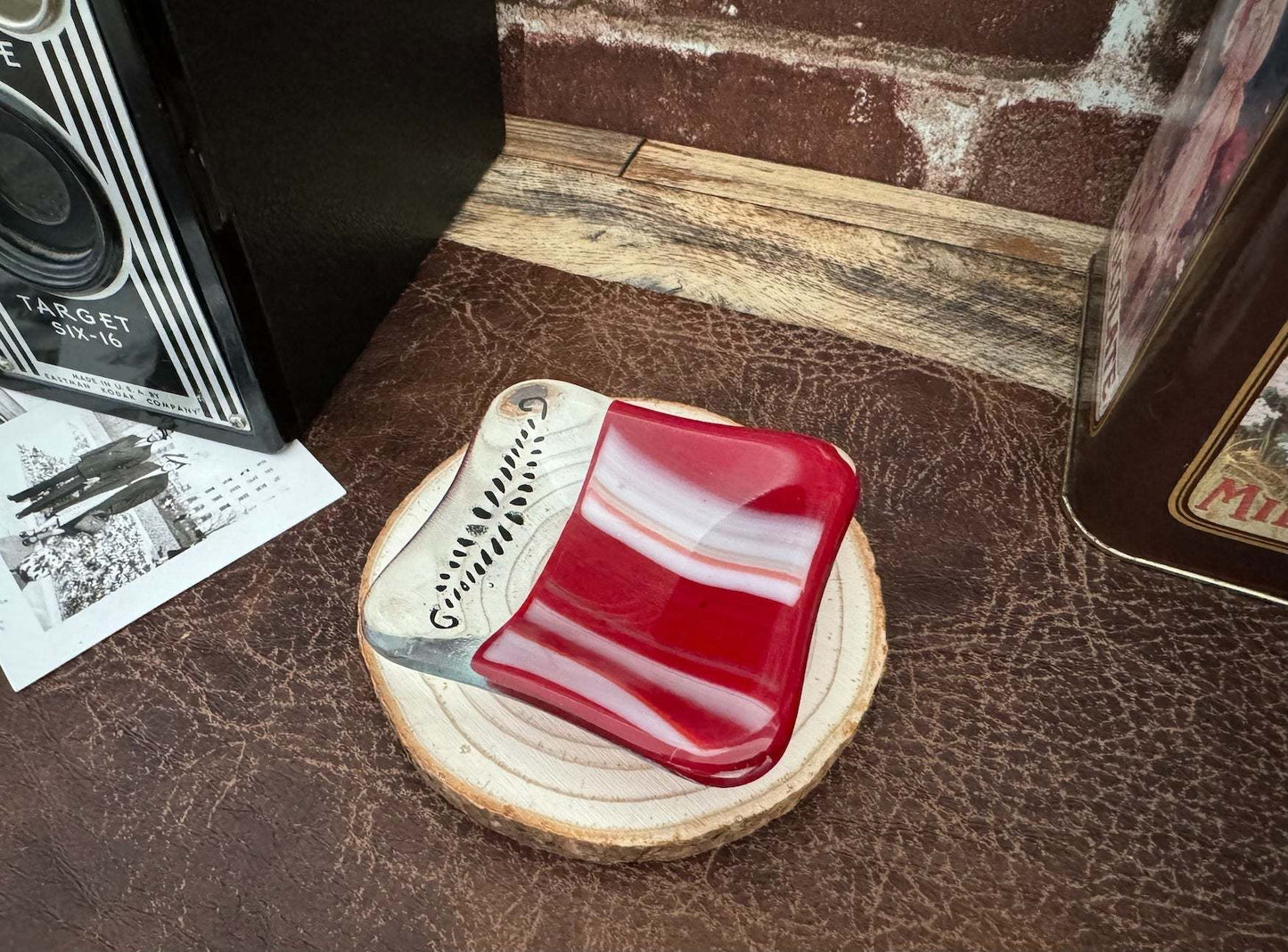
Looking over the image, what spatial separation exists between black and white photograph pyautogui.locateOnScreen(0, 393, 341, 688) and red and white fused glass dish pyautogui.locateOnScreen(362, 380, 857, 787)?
0.18m

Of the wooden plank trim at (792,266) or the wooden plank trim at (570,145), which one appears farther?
the wooden plank trim at (570,145)

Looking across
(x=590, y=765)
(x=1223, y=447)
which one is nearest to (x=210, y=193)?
(x=590, y=765)

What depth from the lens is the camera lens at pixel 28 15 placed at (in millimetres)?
429

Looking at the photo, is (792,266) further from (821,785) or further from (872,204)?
(821,785)

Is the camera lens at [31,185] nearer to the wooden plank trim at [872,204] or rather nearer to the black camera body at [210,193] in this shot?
the black camera body at [210,193]

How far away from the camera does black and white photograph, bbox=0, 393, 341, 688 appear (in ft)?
1.87

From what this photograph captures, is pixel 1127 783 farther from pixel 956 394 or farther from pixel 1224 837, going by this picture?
pixel 956 394

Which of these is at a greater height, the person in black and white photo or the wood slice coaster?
the wood slice coaster

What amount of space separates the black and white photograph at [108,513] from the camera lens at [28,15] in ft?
0.94

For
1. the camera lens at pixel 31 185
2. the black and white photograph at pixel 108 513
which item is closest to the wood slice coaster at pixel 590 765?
the black and white photograph at pixel 108 513

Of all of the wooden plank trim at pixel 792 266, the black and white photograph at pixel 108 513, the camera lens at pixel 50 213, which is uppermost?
the camera lens at pixel 50 213

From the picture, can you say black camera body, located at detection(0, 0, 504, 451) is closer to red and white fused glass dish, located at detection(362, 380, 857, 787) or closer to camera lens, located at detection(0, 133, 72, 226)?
camera lens, located at detection(0, 133, 72, 226)

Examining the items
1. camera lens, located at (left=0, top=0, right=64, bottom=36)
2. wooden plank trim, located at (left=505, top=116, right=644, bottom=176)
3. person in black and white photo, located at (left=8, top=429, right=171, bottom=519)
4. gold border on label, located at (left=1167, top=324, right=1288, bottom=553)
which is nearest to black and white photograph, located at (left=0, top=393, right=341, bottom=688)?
person in black and white photo, located at (left=8, top=429, right=171, bottom=519)

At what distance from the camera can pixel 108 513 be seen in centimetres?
62
